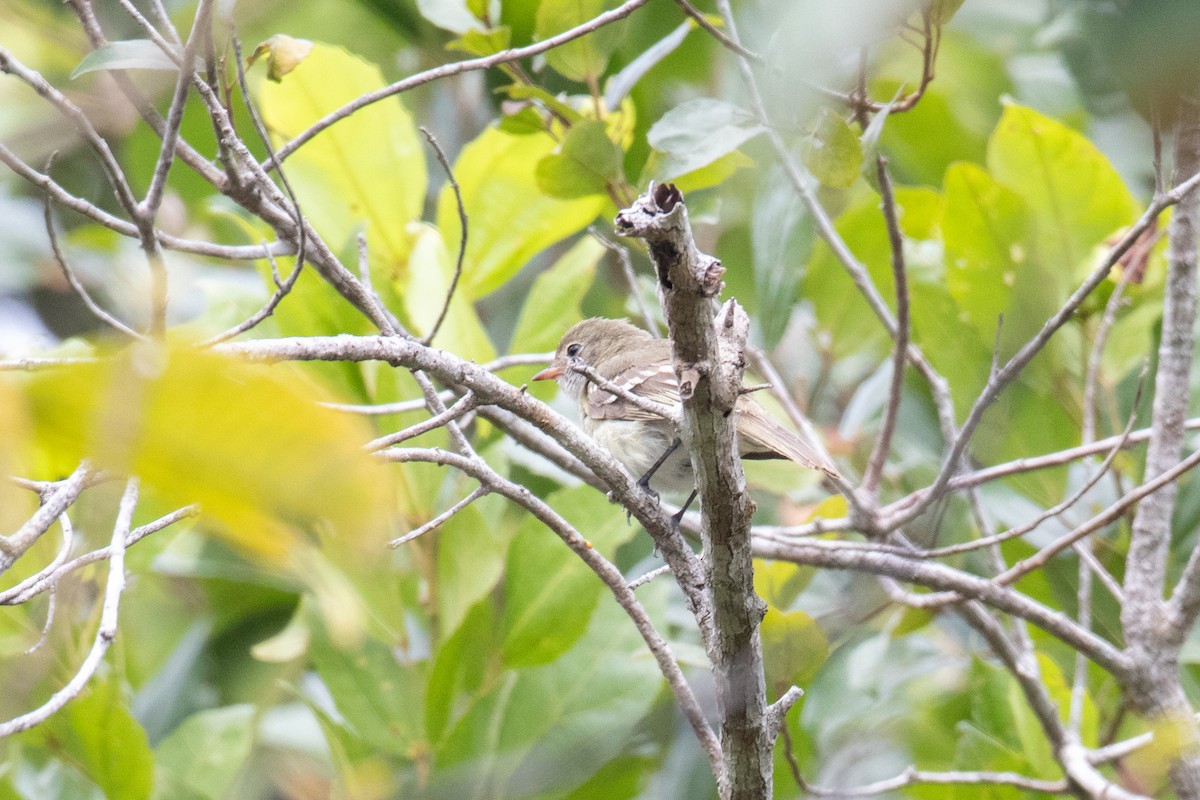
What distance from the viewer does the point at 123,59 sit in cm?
192

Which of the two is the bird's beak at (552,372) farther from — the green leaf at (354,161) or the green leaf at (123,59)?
the green leaf at (123,59)

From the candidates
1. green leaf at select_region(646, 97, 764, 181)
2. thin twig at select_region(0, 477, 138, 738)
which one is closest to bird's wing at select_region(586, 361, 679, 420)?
green leaf at select_region(646, 97, 764, 181)

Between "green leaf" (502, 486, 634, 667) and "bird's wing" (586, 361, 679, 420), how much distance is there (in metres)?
0.36

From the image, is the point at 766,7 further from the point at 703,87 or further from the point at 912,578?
the point at 703,87

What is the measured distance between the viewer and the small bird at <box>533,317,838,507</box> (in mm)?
2891

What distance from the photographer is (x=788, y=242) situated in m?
3.31

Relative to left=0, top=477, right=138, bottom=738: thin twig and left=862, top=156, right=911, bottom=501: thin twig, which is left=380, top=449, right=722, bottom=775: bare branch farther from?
left=862, top=156, right=911, bottom=501: thin twig

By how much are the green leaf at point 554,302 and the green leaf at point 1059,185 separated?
47.0 inches

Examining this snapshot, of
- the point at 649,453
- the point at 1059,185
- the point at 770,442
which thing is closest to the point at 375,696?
the point at 649,453

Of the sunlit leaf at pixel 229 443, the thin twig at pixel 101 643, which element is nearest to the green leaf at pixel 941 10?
the thin twig at pixel 101 643

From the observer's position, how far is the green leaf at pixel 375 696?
9.42 feet

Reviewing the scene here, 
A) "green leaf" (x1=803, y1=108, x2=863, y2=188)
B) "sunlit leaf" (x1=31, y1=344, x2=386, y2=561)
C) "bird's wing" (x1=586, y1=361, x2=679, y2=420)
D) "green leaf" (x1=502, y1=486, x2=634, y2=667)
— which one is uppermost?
"green leaf" (x1=803, y1=108, x2=863, y2=188)

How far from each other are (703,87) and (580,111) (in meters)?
1.45

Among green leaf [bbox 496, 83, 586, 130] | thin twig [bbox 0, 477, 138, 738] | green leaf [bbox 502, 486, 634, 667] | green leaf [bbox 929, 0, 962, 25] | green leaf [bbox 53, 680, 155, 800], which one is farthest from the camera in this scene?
green leaf [bbox 502, 486, 634, 667]
